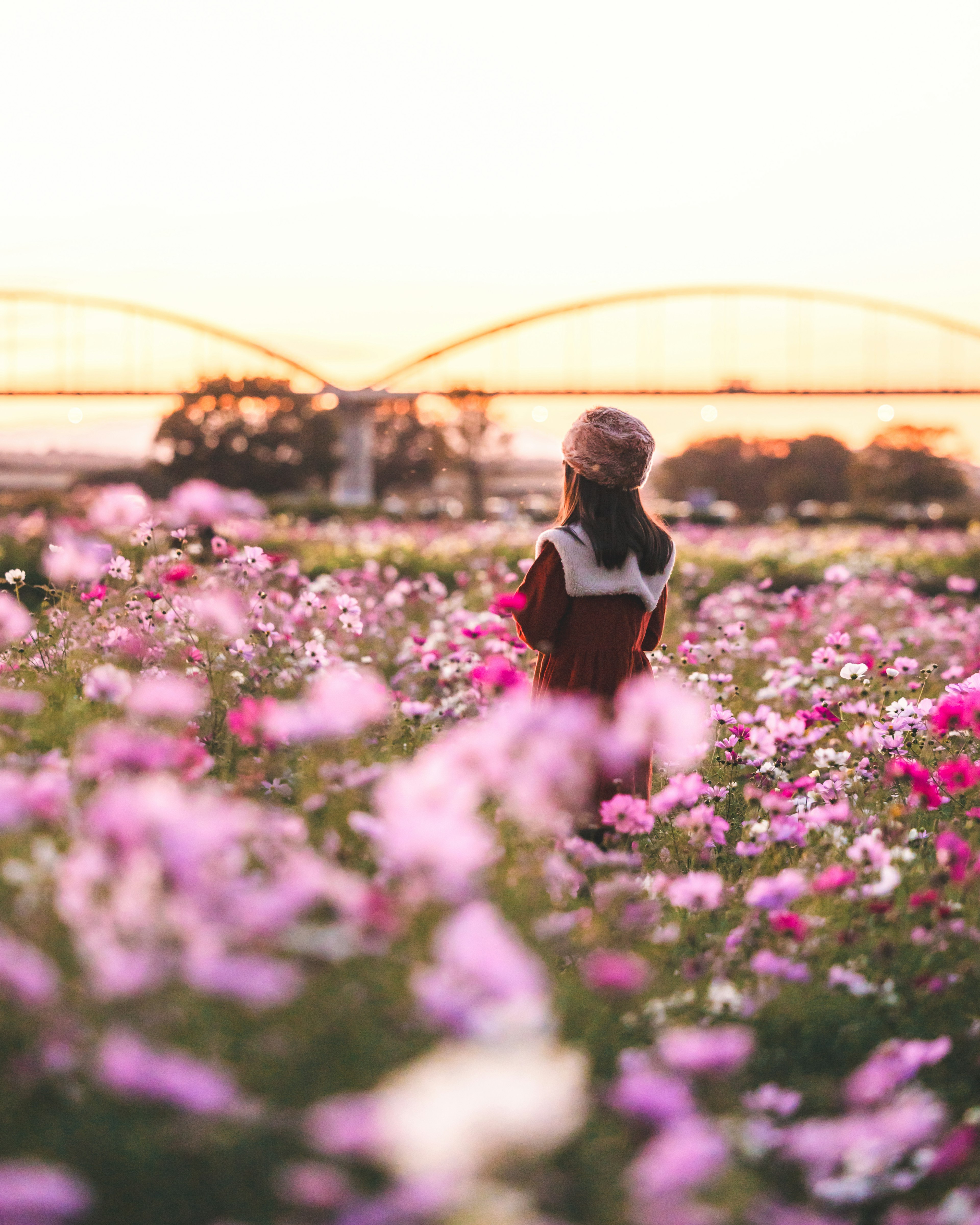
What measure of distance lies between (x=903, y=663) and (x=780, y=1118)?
2762 mm

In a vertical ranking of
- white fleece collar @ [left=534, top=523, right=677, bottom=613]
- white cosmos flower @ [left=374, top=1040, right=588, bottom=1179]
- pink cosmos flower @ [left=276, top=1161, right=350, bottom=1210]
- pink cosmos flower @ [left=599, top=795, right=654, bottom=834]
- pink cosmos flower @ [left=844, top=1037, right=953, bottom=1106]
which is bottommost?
pink cosmos flower @ [left=844, top=1037, right=953, bottom=1106]

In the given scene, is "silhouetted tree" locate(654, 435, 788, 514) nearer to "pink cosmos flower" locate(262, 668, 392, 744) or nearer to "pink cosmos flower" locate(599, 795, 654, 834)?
"pink cosmos flower" locate(599, 795, 654, 834)

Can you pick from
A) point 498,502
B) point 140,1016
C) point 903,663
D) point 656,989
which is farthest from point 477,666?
point 498,502

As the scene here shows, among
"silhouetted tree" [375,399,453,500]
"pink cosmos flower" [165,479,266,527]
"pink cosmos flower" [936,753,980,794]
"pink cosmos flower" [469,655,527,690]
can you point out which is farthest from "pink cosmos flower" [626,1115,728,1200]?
"silhouetted tree" [375,399,453,500]

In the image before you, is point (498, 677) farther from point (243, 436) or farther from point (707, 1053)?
point (243, 436)

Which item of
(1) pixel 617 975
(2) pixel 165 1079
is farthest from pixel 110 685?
(1) pixel 617 975

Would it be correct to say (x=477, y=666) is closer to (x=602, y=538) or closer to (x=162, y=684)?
(x=602, y=538)

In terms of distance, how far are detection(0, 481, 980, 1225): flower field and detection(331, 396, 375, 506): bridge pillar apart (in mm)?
43896

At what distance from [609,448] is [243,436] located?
5182 cm

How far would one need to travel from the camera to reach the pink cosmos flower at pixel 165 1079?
1.47 metres

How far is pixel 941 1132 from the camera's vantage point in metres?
2.39

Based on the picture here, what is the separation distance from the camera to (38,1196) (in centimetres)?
142

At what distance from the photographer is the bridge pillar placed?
4841 cm

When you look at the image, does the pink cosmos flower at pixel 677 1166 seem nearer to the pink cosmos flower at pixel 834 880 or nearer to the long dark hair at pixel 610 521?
the pink cosmos flower at pixel 834 880
